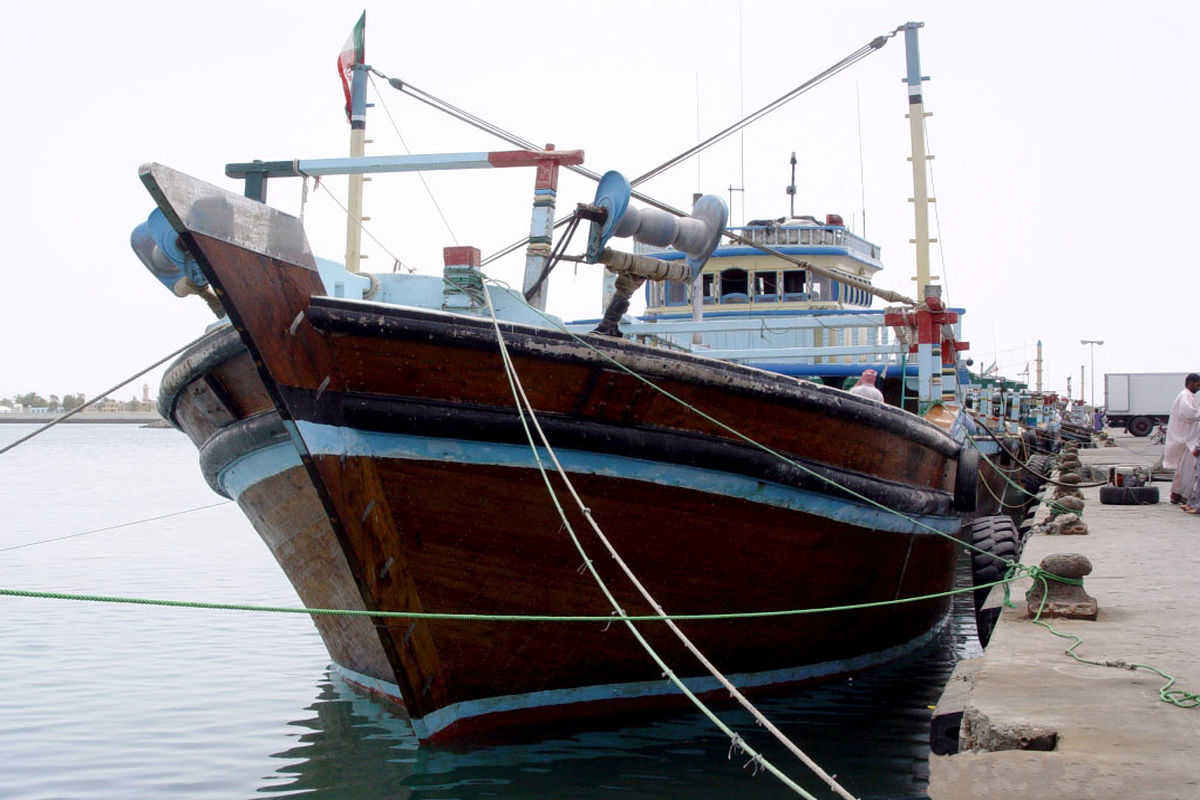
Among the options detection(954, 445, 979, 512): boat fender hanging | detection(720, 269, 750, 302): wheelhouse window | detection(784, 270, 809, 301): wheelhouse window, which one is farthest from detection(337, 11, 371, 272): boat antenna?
detection(784, 270, 809, 301): wheelhouse window

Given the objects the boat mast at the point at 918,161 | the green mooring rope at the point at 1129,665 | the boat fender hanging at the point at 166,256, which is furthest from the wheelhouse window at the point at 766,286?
the boat fender hanging at the point at 166,256

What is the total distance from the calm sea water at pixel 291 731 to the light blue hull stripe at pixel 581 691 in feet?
0.53

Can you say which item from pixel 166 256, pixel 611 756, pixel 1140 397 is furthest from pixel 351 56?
pixel 1140 397

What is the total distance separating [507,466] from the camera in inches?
228

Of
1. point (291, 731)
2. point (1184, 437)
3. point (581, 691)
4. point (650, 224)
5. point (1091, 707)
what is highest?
point (650, 224)

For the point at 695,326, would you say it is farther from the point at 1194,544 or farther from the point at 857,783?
the point at 857,783

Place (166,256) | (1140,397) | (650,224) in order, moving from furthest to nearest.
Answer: (1140,397)
(650,224)
(166,256)

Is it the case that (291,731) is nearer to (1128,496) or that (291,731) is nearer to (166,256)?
(166,256)

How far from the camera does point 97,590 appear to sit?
47.2 feet

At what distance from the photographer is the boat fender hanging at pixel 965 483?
30.9 feet

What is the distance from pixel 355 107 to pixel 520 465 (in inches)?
290

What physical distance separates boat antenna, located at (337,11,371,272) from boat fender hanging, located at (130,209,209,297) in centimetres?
505

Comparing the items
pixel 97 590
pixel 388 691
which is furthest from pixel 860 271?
pixel 388 691

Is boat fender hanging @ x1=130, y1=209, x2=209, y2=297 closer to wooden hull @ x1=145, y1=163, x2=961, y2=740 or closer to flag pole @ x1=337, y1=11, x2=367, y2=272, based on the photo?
wooden hull @ x1=145, y1=163, x2=961, y2=740
